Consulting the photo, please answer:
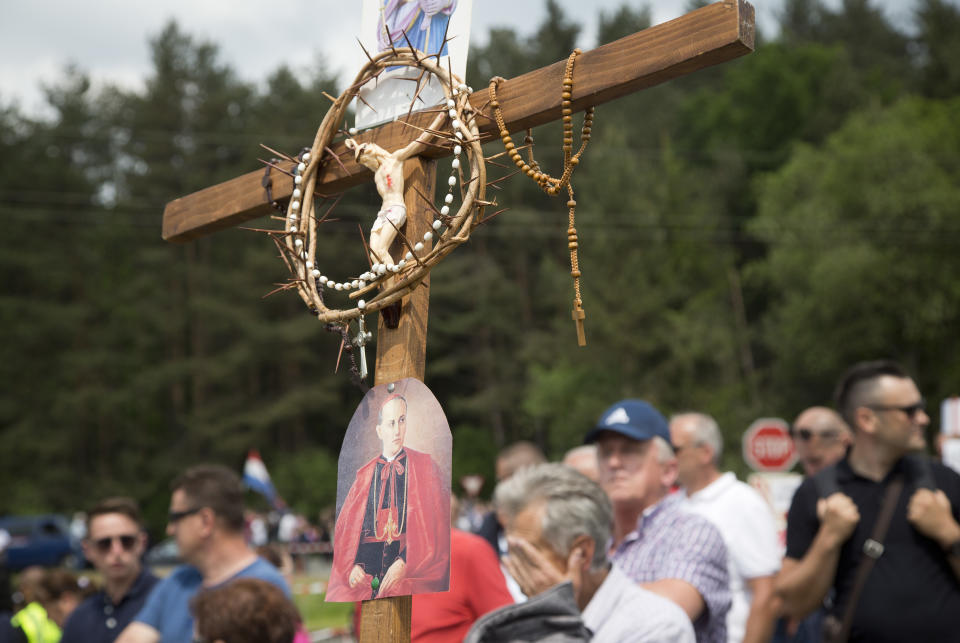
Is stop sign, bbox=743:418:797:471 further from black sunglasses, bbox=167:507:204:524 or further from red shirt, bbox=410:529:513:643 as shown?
red shirt, bbox=410:529:513:643

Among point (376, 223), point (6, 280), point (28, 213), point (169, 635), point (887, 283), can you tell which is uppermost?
point (28, 213)

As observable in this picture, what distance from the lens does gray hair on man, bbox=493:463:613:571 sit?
8.24 ft

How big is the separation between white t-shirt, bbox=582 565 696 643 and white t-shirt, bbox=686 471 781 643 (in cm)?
181

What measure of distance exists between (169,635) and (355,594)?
2.30m

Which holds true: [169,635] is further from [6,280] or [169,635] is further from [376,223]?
[6,280]

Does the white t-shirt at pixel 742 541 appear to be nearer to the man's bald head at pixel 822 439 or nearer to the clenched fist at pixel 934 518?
the man's bald head at pixel 822 439

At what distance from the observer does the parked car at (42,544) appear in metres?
27.7

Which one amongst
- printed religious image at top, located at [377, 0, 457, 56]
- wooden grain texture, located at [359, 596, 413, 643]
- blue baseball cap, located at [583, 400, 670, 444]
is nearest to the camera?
wooden grain texture, located at [359, 596, 413, 643]

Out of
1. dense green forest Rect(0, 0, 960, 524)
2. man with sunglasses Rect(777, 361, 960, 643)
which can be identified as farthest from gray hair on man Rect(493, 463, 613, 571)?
dense green forest Rect(0, 0, 960, 524)

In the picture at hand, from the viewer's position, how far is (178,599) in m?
3.99

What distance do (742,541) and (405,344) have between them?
285cm

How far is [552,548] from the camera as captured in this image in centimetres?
250

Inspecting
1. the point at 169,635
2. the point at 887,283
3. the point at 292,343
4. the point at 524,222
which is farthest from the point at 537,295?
the point at 169,635

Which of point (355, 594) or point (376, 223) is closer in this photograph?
point (355, 594)
